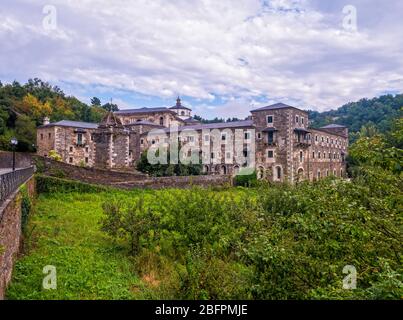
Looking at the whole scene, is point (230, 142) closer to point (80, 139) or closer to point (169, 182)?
point (169, 182)

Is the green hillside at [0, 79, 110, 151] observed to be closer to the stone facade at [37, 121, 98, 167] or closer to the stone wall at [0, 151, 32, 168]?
the stone facade at [37, 121, 98, 167]

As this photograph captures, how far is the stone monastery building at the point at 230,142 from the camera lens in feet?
129

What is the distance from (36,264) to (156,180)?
19677 mm

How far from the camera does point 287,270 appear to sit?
23.1 ft

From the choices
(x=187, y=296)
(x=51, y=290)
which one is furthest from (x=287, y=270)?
(x=51, y=290)

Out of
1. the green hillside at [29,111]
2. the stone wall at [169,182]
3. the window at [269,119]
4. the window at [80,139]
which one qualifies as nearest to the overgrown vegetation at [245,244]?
the stone wall at [169,182]

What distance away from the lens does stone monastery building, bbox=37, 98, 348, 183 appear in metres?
39.3

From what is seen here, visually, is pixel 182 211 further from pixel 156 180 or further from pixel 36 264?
pixel 156 180

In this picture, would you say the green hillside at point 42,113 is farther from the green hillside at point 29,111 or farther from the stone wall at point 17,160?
the stone wall at point 17,160

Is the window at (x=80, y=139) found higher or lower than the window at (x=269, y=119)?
lower

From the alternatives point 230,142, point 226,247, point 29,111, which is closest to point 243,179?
point 230,142

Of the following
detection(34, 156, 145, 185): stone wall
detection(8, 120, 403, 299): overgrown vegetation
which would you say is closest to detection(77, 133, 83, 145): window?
detection(34, 156, 145, 185): stone wall

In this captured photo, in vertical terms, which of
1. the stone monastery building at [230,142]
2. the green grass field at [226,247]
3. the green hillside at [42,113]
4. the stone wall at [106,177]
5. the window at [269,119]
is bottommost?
the green grass field at [226,247]

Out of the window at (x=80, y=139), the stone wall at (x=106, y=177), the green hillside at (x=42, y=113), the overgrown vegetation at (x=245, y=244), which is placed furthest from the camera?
the green hillside at (x=42, y=113)
